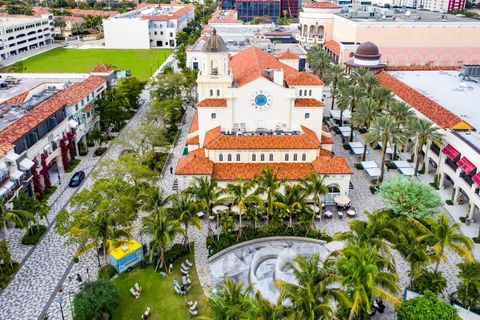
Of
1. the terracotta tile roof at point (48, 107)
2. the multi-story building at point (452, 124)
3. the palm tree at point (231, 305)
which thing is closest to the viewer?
the palm tree at point (231, 305)

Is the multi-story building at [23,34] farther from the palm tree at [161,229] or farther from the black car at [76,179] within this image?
the palm tree at [161,229]

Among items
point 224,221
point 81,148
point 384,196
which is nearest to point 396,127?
point 384,196

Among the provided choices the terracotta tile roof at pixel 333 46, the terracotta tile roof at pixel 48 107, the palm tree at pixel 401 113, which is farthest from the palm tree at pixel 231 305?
the terracotta tile roof at pixel 333 46

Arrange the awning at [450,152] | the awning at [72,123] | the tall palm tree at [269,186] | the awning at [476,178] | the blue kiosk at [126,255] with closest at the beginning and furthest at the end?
the blue kiosk at [126,255] < the tall palm tree at [269,186] < the awning at [476,178] < the awning at [450,152] < the awning at [72,123]

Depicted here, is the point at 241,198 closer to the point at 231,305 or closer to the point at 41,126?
the point at 231,305

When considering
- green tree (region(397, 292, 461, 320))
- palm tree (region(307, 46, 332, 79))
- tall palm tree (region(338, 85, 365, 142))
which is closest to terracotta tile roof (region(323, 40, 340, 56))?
palm tree (region(307, 46, 332, 79))

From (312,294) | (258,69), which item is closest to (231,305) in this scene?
(312,294)

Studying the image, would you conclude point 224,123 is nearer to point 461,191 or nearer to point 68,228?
point 68,228
